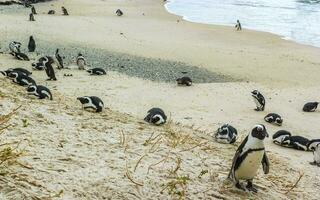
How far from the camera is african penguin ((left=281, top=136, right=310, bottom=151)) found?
9.73 m

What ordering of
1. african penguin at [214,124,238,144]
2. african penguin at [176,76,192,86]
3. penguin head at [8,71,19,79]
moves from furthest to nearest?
african penguin at [176,76,192,86] → penguin head at [8,71,19,79] → african penguin at [214,124,238,144]

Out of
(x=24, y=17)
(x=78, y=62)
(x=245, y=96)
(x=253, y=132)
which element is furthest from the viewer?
(x=24, y=17)

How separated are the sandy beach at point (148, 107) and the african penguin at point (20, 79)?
2.22 ft

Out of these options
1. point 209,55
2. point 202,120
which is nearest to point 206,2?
point 209,55

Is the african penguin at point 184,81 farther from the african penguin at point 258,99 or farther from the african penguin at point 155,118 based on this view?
the african penguin at point 155,118

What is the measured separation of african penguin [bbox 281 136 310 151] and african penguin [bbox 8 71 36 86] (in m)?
5.18

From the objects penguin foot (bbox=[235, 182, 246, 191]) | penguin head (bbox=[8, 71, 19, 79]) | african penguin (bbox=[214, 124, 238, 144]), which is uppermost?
penguin foot (bbox=[235, 182, 246, 191])

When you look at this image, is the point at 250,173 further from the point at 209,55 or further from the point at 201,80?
the point at 209,55

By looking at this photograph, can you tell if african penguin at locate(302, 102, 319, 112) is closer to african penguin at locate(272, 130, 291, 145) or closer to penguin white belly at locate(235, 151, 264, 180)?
african penguin at locate(272, 130, 291, 145)

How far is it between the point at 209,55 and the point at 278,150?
36.8 feet

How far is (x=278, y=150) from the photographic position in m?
9.48

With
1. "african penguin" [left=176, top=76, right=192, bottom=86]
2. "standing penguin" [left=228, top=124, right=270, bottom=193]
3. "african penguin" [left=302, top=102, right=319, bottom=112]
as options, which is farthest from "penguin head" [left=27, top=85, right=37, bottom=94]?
"african penguin" [left=302, top=102, right=319, bottom=112]

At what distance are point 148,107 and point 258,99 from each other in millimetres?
2837

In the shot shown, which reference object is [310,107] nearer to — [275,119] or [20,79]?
[275,119]
